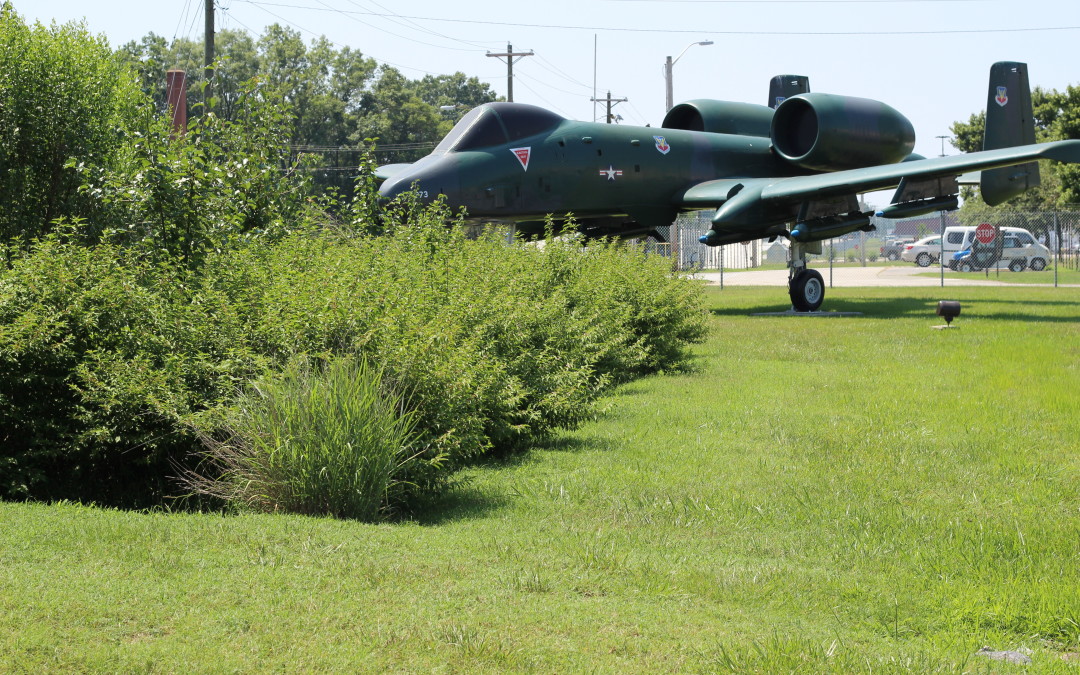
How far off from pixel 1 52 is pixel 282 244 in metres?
5.47

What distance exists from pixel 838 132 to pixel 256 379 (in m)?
17.9

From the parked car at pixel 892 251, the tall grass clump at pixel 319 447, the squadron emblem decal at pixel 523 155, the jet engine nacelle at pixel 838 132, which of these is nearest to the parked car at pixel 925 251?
the parked car at pixel 892 251

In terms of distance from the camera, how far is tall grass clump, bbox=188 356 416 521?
6215mm

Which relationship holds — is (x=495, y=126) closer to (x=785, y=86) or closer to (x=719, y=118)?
(x=719, y=118)

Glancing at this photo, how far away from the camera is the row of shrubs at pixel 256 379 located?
21.0 ft

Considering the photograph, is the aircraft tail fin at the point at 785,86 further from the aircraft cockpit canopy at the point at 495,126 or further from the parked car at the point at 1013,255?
the parked car at the point at 1013,255

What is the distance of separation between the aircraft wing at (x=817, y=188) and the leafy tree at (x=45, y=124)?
12.2 m

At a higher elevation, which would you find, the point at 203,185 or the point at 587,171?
the point at 587,171

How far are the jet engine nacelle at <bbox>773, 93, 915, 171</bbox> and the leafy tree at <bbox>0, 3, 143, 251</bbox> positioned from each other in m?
14.8

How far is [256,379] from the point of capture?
7.11m

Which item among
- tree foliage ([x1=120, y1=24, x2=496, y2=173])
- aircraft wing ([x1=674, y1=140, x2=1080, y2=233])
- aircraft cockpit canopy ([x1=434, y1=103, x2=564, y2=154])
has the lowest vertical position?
aircraft wing ([x1=674, y1=140, x2=1080, y2=233])

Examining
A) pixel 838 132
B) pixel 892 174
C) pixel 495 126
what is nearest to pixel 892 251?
pixel 838 132

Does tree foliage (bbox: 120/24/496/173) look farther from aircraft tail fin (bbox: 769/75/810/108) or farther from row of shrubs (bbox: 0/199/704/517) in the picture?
row of shrubs (bbox: 0/199/704/517)

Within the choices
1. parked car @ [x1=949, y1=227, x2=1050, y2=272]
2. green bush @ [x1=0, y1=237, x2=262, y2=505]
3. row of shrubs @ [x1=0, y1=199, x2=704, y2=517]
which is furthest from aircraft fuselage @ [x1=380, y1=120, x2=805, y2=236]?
parked car @ [x1=949, y1=227, x2=1050, y2=272]
